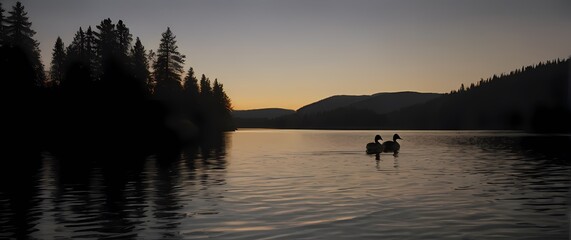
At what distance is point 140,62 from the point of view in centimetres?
10594

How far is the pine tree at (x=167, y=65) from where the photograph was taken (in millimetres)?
114188

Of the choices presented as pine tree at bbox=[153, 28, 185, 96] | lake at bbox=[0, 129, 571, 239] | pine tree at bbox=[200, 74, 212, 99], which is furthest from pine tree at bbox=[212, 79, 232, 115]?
lake at bbox=[0, 129, 571, 239]

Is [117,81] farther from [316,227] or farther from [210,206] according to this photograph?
[316,227]

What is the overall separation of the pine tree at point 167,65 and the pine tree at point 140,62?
11.3ft

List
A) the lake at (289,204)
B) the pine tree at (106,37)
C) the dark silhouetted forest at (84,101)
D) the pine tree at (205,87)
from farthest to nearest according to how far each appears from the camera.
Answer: the pine tree at (205,87), the pine tree at (106,37), the dark silhouetted forest at (84,101), the lake at (289,204)

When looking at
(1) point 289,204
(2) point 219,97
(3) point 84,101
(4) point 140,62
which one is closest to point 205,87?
(2) point 219,97

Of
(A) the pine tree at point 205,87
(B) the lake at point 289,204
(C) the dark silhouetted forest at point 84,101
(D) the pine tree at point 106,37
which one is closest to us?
(B) the lake at point 289,204

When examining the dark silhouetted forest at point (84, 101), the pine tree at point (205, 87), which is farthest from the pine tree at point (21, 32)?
the pine tree at point (205, 87)

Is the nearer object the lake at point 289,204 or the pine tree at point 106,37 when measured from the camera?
the lake at point 289,204

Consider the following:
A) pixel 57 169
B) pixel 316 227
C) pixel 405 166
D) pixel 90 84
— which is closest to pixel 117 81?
pixel 90 84

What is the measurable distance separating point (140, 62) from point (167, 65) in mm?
9718

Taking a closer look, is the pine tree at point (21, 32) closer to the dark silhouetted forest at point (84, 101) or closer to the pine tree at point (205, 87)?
the dark silhouetted forest at point (84, 101)

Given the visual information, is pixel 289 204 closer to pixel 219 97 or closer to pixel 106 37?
pixel 106 37

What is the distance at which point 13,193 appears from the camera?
23.4 metres
